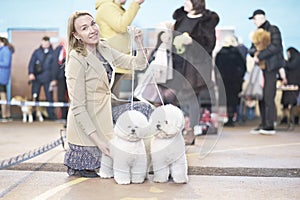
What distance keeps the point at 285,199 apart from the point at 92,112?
1096 millimetres

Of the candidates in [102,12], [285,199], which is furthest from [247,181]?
[102,12]

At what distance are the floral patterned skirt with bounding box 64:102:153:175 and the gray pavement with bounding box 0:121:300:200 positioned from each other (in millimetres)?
80

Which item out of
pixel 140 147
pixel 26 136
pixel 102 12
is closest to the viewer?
pixel 140 147

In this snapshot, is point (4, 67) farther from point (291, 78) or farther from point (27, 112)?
point (291, 78)

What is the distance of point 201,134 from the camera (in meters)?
4.78

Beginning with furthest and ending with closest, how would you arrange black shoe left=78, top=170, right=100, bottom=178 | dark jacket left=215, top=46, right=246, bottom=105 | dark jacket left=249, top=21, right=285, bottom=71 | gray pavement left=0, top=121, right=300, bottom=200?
1. dark jacket left=215, top=46, right=246, bottom=105
2. dark jacket left=249, top=21, right=285, bottom=71
3. black shoe left=78, top=170, right=100, bottom=178
4. gray pavement left=0, top=121, right=300, bottom=200

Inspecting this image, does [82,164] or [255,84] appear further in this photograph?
[255,84]

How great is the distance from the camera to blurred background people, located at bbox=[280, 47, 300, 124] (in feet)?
20.7

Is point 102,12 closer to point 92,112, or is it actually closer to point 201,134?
point 92,112

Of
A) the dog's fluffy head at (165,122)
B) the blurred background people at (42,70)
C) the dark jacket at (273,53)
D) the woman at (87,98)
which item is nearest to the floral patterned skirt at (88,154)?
the woman at (87,98)

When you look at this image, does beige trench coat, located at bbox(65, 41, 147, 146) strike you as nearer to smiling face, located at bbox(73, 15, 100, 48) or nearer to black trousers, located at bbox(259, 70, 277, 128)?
smiling face, located at bbox(73, 15, 100, 48)

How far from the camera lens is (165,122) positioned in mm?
2525

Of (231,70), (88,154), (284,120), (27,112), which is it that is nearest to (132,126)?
(88,154)

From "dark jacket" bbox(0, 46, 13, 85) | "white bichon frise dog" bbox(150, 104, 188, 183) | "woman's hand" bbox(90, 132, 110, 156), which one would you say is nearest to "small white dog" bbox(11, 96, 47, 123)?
"dark jacket" bbox(0, 46, 13, 85)
